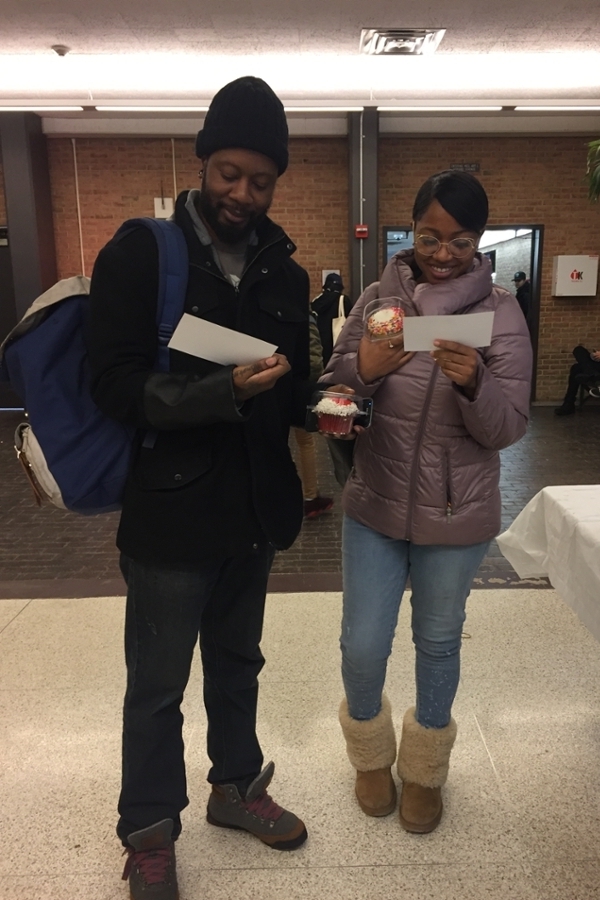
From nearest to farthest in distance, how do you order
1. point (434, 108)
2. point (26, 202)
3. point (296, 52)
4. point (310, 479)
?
point (310, 479), point (296, 52), point (434, 108), point (26, 202)

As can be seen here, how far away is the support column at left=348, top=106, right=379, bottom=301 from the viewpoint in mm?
8258

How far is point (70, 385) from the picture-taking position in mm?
1313

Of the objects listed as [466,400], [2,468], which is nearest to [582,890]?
[466,400]

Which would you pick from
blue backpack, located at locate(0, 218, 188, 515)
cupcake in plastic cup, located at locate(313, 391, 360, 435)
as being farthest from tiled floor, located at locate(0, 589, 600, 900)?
cupcake in plastic cup, located at locate(313, 391, 360, 435)

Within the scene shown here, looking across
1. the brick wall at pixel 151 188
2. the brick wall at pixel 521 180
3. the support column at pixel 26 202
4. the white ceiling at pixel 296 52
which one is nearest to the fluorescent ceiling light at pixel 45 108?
the white ceiling at pixel 296 52

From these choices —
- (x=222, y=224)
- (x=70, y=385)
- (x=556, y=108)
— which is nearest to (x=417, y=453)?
(x=222, y=224)

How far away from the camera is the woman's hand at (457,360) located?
1.33 m

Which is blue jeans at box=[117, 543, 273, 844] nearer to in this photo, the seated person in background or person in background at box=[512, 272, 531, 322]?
the seated person in background

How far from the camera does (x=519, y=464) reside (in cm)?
591

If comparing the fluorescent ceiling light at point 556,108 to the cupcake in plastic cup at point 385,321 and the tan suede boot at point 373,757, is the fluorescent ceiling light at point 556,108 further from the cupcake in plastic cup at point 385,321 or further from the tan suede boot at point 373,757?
the tan suede boot at point 373,757

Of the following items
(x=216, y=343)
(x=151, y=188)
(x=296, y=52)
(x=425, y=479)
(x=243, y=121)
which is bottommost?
(x=425, y=479)

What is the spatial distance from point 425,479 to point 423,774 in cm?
84

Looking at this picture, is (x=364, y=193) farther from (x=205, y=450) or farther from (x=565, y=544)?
(x=205, y=450)

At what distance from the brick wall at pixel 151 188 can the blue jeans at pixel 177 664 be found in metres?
7.93
